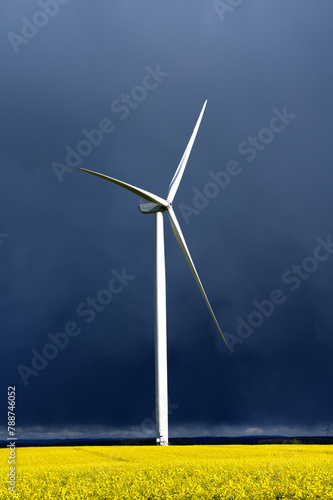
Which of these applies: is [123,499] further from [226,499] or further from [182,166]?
[182,166]

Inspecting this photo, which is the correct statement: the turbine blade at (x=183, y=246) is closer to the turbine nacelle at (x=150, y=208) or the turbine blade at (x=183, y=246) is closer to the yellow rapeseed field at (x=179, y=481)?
the turbine nacelle at (x=150, y=208)

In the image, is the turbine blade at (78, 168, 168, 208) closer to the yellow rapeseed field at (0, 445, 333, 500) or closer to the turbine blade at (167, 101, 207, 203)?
the turbine blade at (167, 101, 207, 203)

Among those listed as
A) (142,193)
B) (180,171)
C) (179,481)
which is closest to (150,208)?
(142,193)

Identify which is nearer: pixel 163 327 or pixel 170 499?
pixel 170 499

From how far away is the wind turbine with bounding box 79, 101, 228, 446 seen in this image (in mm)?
37375

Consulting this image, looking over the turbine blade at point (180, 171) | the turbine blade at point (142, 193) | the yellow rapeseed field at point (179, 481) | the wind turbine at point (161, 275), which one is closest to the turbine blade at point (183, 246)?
the wind turbine at point (161, 275)

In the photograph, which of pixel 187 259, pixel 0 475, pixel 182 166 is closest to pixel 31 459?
pixel 0 475

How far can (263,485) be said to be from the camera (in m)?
18.3

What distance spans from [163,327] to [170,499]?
75.3 feet

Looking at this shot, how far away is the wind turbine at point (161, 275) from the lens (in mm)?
37375

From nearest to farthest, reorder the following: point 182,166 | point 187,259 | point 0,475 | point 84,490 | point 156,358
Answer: point 84,490 < point 0,475 < point 156,358 < point 187,259 < point 182,166

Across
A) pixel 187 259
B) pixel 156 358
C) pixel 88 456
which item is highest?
pixel 187 259

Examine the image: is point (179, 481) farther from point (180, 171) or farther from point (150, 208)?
point (180, 171)

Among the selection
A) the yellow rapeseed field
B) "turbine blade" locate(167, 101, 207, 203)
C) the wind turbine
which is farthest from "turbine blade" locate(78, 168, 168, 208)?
the yellow rapeseed field
